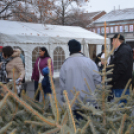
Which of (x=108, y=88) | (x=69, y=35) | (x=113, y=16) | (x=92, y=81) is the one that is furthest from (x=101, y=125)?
(x=113, y=16)

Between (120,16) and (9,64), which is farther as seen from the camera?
(120,16)

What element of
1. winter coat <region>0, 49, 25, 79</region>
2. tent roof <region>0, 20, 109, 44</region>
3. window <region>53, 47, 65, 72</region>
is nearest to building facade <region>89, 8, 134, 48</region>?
tent roof <region>0, 20, 109, 44</region>

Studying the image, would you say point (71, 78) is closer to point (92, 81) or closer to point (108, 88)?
point (92, 81)

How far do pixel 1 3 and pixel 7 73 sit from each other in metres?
12.4

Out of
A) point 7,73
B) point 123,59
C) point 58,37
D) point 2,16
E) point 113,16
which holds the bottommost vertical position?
point 7,73

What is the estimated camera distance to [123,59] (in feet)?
9.89

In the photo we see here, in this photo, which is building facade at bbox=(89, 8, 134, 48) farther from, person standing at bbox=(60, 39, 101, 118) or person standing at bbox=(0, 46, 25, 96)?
person standing at bbox=(60, 39, 101, 118)

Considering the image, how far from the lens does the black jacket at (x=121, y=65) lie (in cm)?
301

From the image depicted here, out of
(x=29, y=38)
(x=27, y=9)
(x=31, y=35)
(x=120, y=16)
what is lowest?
(x=29, y=38)

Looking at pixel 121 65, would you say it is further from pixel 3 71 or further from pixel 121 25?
pixel 121 25

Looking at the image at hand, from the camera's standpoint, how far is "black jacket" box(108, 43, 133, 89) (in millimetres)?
3008

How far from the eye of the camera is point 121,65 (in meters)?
3.01

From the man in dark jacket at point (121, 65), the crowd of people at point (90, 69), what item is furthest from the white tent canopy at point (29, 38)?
the man in dark jacket at point (121, 65)

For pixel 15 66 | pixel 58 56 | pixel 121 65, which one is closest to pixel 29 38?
pixel 58 56
